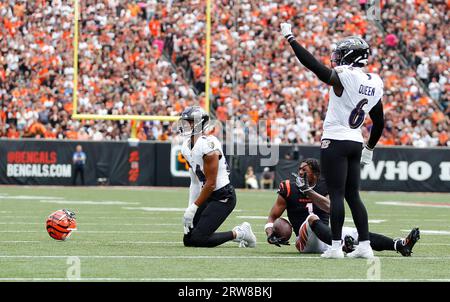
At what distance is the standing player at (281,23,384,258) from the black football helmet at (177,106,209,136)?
1909mm

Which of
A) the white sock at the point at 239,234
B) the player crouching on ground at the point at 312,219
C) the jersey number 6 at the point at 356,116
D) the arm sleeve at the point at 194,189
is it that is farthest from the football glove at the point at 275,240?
the jersey number 6 at the point at 356,116

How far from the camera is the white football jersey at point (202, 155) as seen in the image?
35.7 feet

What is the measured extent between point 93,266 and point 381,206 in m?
12.6

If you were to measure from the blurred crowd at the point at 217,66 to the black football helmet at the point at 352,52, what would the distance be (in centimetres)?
1625

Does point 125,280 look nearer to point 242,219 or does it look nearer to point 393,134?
point 242,219

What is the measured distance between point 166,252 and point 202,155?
1.18 metres

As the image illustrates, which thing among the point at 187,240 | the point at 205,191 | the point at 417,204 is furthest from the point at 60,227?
the point at 417,204

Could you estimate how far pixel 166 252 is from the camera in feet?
33.4

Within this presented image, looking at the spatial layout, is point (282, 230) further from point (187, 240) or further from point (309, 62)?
point (309, 62)

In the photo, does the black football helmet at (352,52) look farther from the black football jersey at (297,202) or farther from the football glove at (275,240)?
the football glove at (275,240)

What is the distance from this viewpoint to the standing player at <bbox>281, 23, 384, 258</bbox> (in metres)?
9.40

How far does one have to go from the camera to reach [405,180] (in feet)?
91.9
